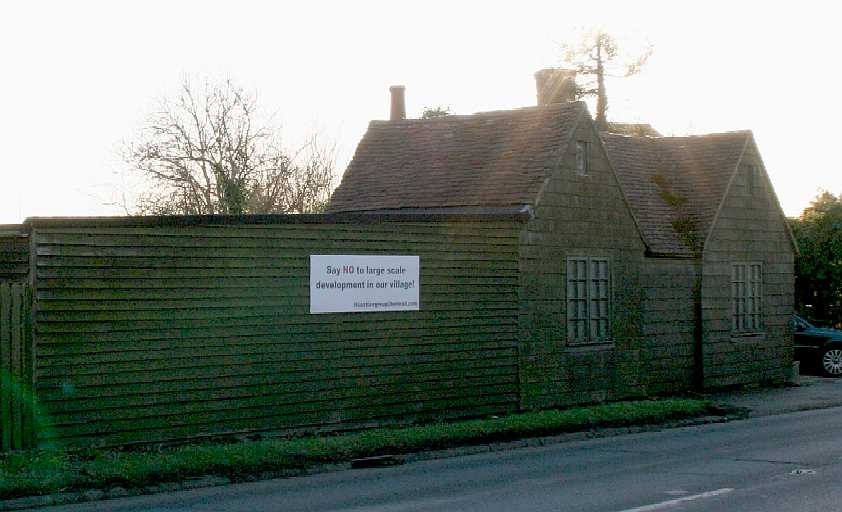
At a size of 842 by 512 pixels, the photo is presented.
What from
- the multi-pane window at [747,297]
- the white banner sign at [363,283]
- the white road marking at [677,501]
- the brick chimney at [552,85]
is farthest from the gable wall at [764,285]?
the white road marking at [677,501]

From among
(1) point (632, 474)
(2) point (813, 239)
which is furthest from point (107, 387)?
(2) point (813, 239)

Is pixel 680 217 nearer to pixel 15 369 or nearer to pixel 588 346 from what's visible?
pixel 588 346

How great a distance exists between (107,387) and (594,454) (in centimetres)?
660

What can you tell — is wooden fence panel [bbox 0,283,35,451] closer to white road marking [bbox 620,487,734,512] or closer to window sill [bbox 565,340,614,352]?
white road marking [bbox 620,487,734,512]

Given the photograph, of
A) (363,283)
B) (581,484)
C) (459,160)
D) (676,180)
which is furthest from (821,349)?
(581,484)

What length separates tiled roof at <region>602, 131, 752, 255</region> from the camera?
27.1 metres

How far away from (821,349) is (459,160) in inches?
522

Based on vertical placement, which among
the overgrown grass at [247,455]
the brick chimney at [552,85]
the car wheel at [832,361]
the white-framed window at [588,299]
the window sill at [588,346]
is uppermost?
the brick chimney at [552,85]

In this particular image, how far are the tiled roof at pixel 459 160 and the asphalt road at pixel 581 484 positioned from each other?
6.97 metres

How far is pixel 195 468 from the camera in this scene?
13.8 meters

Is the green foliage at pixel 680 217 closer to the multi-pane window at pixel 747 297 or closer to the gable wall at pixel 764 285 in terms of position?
the gable wall at pixel 764 285

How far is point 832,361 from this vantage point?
32.5 meters

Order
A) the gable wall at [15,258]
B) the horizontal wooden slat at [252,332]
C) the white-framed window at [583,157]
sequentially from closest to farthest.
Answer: the gable wall at [15,258]
the horizontal wooden slat at [252,332]
the white-framed window at [583,157]

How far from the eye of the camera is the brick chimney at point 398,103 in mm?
33094
